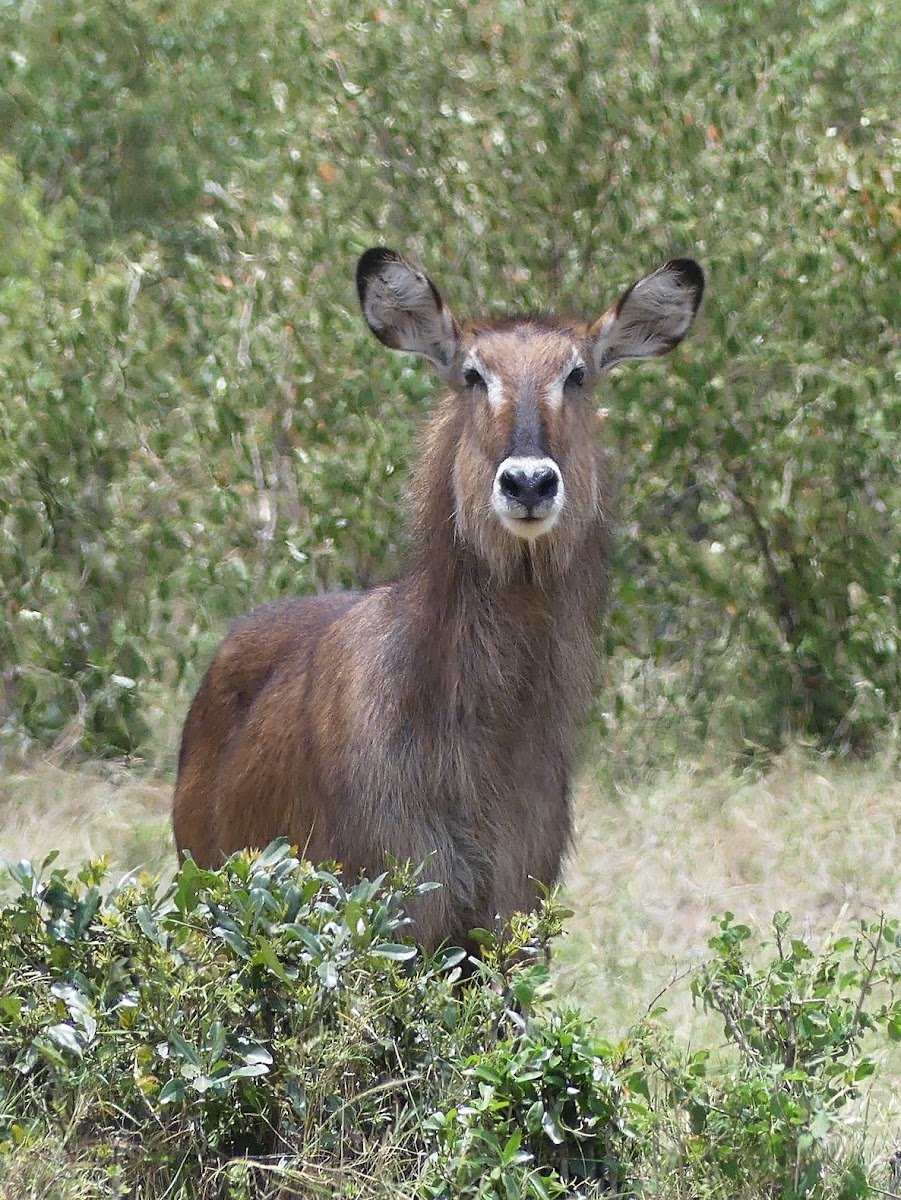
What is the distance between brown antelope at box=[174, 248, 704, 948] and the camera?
4.63 m

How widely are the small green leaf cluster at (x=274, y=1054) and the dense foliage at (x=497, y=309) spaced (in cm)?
409

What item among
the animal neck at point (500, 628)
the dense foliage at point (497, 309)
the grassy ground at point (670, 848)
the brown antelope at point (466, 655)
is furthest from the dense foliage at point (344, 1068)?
the dense foliage at point (497, 309)

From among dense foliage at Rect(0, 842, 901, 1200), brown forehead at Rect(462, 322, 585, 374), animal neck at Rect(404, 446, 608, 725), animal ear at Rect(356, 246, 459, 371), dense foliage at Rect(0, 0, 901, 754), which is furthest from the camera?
dense foliage at Rect(0, 0, 901, 754)

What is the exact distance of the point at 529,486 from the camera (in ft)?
14.9

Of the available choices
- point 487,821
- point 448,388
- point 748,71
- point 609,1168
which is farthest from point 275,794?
point 748,71

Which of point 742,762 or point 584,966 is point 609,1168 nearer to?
point 584,966

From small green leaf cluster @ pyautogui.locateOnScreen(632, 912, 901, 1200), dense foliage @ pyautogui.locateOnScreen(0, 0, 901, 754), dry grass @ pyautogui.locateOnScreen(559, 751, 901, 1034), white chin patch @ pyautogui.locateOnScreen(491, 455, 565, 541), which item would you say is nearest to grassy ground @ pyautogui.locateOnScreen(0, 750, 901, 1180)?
dry grass @ pyautogui.locateOnScreen(559, 751, 901, 1034)

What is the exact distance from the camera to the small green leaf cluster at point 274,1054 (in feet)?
12.2

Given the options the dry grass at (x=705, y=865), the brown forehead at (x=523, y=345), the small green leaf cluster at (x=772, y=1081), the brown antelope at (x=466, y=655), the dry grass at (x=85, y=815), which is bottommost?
the dry grass at (x=85, y=815)

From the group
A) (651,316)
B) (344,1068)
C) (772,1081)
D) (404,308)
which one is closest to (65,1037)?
(344,1068)

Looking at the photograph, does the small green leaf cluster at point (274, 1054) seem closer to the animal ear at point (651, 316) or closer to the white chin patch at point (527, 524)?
the white chin patch at point (527, 524)

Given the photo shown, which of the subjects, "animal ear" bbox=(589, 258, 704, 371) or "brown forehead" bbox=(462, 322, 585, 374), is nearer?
"brown forehead" bbox=(462, 322, 585, 374)

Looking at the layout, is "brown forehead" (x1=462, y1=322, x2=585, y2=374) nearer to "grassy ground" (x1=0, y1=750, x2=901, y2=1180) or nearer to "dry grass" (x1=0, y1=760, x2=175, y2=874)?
→ "grassy ground" (x1=0, y1=750, x2=901, y2=1180)

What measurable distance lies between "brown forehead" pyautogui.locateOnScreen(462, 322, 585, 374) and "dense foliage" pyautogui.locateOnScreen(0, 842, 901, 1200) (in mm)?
1569
